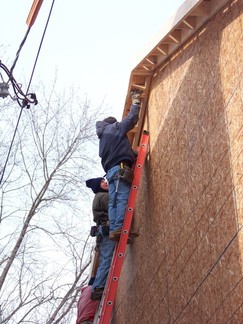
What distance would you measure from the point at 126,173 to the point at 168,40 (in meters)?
1.89

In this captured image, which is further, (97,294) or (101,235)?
(101,235)

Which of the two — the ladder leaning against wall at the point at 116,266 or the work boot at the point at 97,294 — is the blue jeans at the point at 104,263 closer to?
the work boot at the point at 97,294

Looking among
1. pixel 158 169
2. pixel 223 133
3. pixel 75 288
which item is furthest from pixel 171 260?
pixel 75 288

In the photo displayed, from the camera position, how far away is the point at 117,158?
7715 mm

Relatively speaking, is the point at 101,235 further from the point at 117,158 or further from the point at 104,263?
the point at 117,158

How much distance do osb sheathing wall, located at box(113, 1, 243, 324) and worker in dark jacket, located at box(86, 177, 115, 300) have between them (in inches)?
20.3

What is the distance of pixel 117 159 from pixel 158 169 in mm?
577

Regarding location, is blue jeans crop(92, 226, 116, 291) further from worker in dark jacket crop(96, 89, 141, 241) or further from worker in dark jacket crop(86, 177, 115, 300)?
worker in dark jacket crop(96, 89, 141, 241)

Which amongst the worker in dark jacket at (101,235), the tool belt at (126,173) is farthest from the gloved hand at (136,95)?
the worker in dark jacket at (101,235)

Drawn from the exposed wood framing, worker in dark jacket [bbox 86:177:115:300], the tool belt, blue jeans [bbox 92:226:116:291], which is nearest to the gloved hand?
the exposed wood framing

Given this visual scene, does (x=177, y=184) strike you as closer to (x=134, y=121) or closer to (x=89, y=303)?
(x=134, y=121)

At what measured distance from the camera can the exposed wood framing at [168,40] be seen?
22.2 ft

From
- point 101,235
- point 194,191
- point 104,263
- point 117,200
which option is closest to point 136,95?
point 117,200

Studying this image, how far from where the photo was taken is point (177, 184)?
22.9 feet
